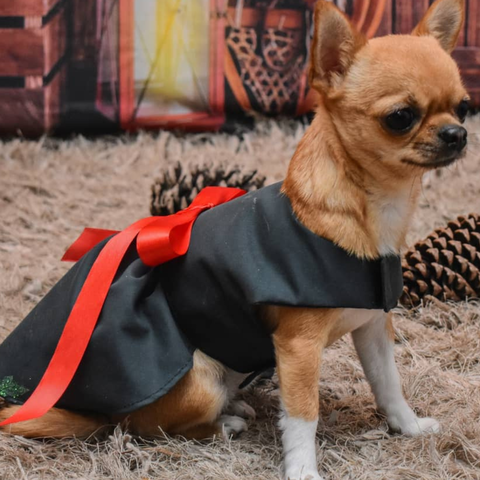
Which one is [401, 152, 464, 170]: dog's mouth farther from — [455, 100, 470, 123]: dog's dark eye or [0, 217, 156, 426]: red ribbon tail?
[0, 217, 156, 426]: red ribbon tail

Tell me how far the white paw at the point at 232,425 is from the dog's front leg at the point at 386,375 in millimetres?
254

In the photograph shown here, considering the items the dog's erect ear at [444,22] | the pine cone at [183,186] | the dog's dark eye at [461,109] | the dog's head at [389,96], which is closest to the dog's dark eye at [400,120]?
the dog's head at [389,96]

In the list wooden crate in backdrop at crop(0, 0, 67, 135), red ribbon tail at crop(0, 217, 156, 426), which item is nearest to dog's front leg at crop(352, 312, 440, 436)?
red ribbon tail at crop(0, 217, 156, 426)

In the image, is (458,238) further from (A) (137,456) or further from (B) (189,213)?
(A) (137,456)

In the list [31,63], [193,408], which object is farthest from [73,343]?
[31,63]

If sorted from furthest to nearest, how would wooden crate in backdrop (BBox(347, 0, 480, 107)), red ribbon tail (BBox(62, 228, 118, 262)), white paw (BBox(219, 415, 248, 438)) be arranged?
wooden crate in backdrop (BBox(347, 0, 480, 107)) < red ribbon tail (BBox(62, 228, 118, 262)) < white paw (BBox(219, 415, 248, 438))

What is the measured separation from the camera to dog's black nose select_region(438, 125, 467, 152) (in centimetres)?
114

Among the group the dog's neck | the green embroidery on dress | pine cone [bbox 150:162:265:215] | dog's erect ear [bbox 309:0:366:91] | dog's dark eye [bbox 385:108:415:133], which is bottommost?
the green embroidery on dress

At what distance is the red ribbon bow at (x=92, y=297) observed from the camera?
1.29 metres

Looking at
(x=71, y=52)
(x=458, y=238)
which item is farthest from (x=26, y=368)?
(x=71, y=52)

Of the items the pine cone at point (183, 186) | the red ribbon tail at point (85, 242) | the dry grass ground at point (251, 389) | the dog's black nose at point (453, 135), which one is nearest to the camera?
the dog's black nose at point (453, 135)

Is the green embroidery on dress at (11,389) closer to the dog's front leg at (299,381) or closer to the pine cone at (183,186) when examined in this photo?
the dog's front leg at (299,381)

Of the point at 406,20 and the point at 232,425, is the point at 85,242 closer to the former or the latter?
the point at 232,425

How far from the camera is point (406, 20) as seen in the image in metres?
2.90
